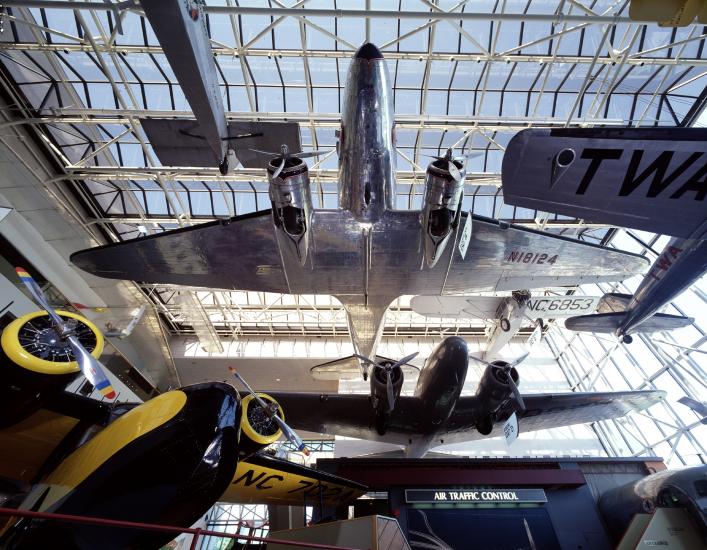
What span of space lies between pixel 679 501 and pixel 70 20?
904 inches

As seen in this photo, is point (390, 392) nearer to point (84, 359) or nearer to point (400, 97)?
point (84, 359)

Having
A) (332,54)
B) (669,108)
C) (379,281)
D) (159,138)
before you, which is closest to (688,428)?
(669,108)

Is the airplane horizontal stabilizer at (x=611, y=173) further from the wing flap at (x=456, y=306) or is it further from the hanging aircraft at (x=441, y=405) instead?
the wing flap at (x=456, y=306)

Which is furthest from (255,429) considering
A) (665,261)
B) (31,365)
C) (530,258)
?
(665,261)

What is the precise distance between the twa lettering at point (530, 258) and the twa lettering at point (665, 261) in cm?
230

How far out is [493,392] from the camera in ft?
32.2

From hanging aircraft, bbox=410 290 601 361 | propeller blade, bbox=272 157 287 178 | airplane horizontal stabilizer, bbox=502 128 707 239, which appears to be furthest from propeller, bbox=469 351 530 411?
propeller blade, bbox=272 157 287 178

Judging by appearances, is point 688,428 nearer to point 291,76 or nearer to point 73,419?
point 73,419

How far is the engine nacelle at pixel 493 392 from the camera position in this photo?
9.68m

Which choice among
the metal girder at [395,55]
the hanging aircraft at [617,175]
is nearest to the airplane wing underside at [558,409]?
the hanging aircraft at [617,175]

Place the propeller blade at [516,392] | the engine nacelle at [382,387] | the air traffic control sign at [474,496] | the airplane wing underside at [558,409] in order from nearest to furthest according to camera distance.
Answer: the air traffic control sign at [474,496]
the engine nacelle at [382,387]
the propeller blade at [516,392]
the airplane wing underside at [558,409]

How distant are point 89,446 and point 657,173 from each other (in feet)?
26.2

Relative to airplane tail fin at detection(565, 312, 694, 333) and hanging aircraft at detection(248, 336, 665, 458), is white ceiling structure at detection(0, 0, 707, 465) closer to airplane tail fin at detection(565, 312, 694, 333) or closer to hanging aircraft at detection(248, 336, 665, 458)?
airplane tail fin at detection(565, 312, 694, 333)

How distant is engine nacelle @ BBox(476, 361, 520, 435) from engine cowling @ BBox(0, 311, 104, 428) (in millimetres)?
Result: 9017
